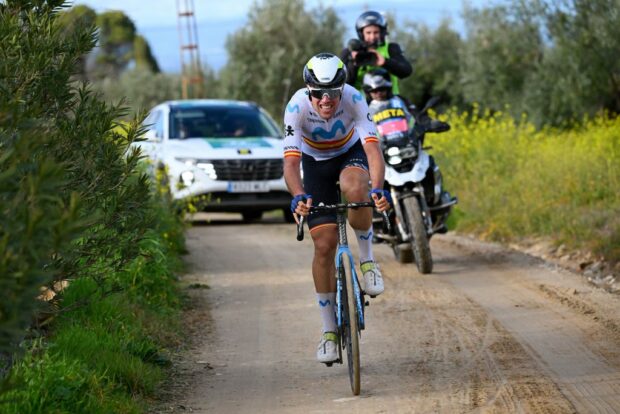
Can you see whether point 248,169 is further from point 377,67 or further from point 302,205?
point 302,205

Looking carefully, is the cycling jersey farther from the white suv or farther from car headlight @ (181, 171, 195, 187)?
car headlight @ (181, 171, 195, 187)

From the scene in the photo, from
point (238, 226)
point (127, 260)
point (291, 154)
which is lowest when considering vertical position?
point (238, 226)

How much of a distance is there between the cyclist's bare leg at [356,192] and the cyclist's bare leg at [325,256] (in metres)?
0.20

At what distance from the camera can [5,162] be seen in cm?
476

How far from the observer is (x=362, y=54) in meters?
12.4

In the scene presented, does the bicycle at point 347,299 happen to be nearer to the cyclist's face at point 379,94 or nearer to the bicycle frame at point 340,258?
the bicycle frame at point 340,258

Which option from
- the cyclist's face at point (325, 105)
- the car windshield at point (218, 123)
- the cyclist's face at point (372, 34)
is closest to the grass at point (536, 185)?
the car windshield at point (218, 123)

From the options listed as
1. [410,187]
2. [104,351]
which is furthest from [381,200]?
[410,187]

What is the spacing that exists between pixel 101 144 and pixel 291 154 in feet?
4.64

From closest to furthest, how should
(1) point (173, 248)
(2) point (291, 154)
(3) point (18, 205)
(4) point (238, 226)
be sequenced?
(3) point (18, 205) → (2) point (291, 154) → (1) point (173, 248) → (4) point (238, 226)

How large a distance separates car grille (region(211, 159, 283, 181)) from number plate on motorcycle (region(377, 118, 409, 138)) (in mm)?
5636

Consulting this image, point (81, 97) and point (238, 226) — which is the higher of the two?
point (81, 97)

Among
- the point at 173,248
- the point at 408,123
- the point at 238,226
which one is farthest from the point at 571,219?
the point at 238,226

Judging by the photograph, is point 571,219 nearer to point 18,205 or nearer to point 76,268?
point 76,268
